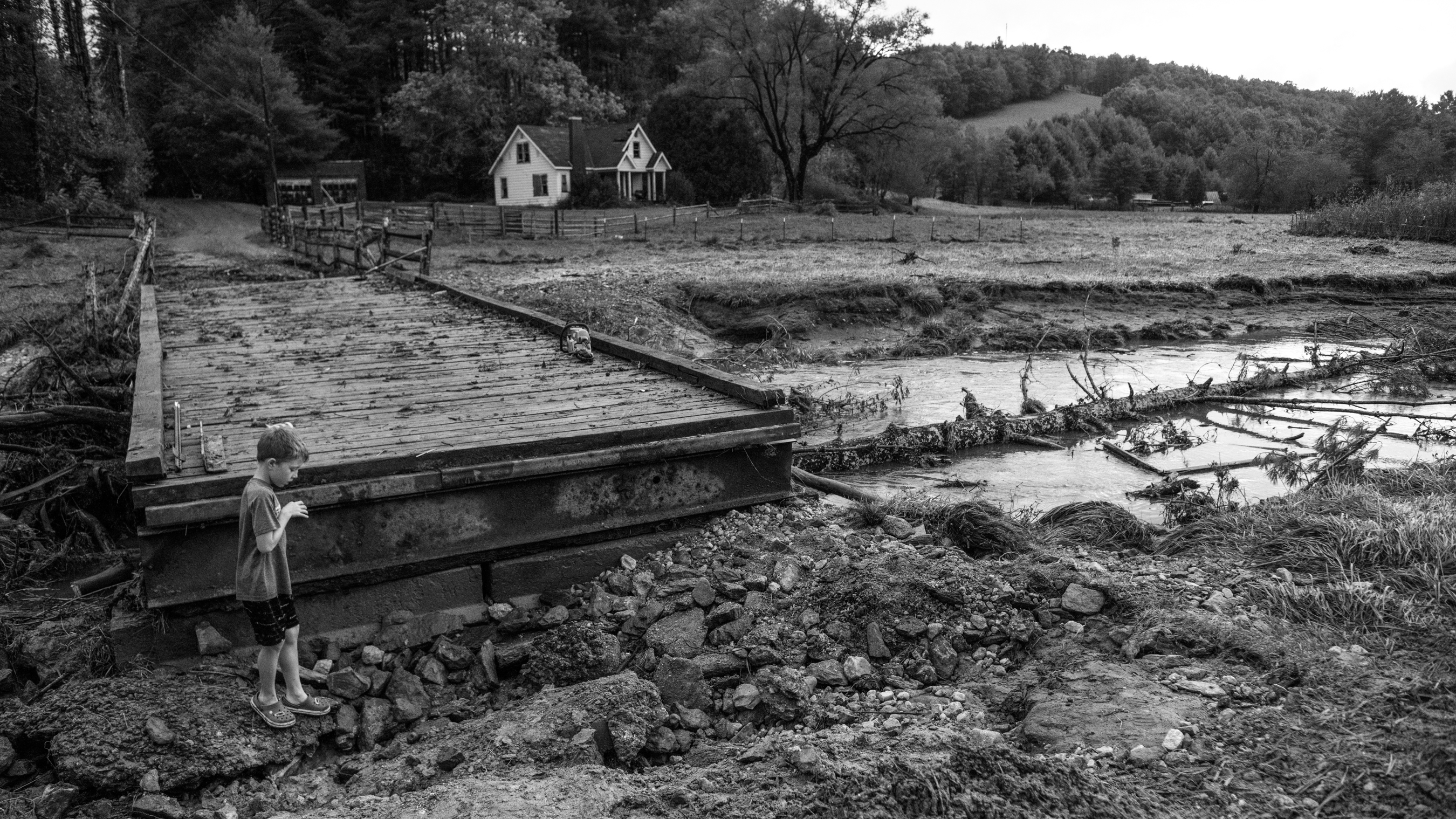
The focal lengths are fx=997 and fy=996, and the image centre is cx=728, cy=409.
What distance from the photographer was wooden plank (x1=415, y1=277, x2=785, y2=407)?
7473mm

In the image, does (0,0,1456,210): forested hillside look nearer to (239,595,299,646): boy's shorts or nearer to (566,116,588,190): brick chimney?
(566,116,588,190): brick chimney

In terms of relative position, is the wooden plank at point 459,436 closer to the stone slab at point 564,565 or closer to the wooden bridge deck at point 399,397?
the wooden bridge deck at point 399,397

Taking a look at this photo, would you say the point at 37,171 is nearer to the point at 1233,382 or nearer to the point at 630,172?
the point at 630,172

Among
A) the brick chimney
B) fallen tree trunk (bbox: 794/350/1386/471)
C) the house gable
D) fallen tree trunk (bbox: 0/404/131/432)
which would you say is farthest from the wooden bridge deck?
the brick chimney

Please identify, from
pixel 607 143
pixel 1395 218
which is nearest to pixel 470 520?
pixel 1395 218

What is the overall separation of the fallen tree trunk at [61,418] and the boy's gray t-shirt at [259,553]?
397 centimetres

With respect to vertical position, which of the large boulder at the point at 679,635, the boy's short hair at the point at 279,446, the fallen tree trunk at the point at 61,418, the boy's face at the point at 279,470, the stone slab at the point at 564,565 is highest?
the boy's short hair at the point at 279,446

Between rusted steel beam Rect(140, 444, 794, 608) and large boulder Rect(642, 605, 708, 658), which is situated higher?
rusted steel beam Rect(140, 444, 794, 608)

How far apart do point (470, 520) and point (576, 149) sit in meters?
48.9

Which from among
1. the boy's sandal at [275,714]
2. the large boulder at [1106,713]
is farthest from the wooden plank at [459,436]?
the large boulder at [1106,713]

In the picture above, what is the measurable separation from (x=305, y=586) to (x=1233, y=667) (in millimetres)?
5063

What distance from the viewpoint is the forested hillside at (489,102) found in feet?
146

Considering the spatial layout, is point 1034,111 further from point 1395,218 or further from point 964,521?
A: point 964,521

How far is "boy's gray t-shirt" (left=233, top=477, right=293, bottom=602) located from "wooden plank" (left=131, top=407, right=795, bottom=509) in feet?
2.23
